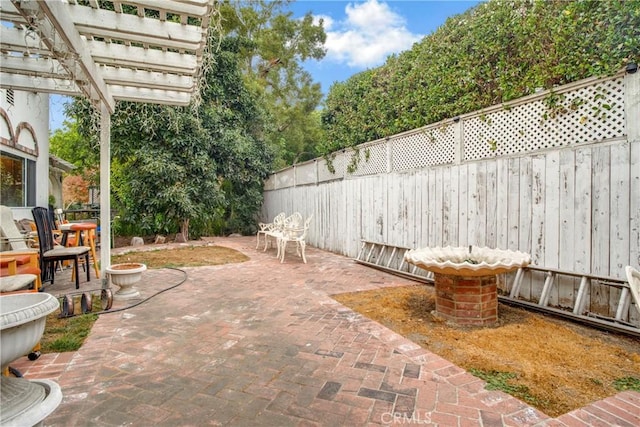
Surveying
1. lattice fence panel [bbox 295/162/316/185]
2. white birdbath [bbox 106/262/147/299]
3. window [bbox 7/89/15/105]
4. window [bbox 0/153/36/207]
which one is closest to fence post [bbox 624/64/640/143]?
white birdbath [bbox 106/262/147/299]

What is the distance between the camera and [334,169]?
7664 mm

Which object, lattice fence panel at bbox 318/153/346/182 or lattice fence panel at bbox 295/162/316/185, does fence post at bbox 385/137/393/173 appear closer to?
lattice fence panel at bbox 318/153/346/182

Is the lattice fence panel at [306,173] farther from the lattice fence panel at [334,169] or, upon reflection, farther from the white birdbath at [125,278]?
the white birdbath at [125,278]

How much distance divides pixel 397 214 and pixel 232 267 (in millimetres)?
3044

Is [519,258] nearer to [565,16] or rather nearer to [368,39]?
[565,16]

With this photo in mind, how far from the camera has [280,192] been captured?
10875mm

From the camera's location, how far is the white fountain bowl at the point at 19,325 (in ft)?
3.76

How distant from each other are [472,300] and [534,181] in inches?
61.9

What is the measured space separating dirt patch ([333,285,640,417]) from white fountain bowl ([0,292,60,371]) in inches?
93.8

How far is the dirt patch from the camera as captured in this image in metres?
1.96

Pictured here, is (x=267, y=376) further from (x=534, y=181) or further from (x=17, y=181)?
(x=17, y=181)

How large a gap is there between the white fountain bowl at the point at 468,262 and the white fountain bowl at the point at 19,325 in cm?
274

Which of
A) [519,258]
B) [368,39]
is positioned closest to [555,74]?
[519,258]

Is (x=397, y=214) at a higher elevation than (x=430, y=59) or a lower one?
lower
